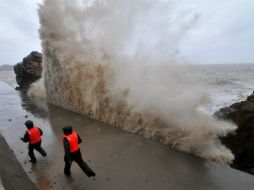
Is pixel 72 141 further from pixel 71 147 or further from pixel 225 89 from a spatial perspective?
pixel 225 89

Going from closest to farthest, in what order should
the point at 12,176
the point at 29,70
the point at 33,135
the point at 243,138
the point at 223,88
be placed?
1. the point at 12,176
2. the point at 33,135
3. the point at 243,138
4. the point at 29,70
5. the point at 223,88

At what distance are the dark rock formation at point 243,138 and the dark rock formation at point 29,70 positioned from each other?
58.4ft

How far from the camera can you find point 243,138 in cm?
672

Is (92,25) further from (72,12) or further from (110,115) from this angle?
(110,115)

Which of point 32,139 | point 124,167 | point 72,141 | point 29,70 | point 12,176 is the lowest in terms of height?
point 124,167

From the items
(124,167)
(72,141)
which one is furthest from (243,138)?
(72,141)

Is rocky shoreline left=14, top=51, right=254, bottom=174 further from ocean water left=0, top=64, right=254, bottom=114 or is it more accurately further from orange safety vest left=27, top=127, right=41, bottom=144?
orange safety vest left=27, top=127, right=41, bottom=144

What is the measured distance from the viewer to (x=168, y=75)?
7.32 meters

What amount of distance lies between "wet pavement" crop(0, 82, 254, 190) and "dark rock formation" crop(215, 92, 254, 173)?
2077 mm

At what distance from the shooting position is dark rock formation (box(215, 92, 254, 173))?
21.2 feet

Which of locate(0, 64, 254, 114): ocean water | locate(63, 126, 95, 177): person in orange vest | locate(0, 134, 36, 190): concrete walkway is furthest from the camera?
locate(0, 64, 254, 114): ocean water

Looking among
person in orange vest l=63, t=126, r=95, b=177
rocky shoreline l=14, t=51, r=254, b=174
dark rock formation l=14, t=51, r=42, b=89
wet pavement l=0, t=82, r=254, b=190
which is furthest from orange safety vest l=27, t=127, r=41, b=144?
dark rock formation l=14, t=51, r=42, b=89

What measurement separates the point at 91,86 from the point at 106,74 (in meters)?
0.85

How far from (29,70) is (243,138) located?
19004 millimetres
